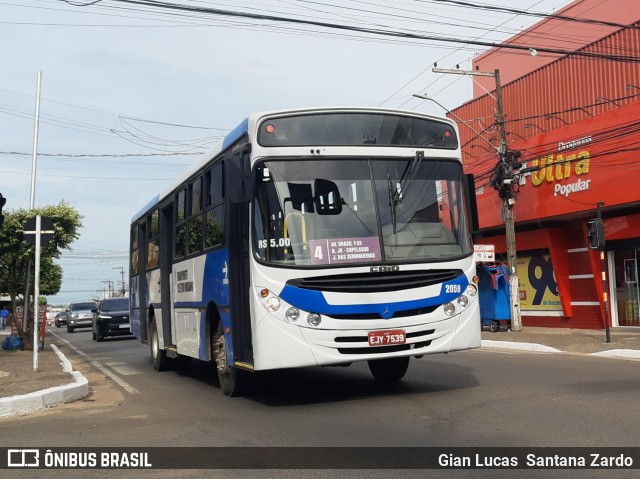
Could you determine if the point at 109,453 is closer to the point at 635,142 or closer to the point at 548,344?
the point at 548,344

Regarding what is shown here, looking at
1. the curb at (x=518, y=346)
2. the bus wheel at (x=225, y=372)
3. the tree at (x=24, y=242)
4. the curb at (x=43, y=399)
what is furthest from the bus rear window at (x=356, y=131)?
the tree at (x=24, y=242)

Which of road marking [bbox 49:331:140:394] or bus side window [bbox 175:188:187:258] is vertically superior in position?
bus side window [bbox 175:188:187:258]

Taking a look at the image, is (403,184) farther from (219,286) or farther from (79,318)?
(79,318)

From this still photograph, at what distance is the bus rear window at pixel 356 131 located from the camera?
816 cm

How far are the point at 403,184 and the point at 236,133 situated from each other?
2080 mm

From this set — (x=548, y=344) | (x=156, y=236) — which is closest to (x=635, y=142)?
(x=548, y=344)

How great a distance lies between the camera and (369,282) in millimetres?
7871

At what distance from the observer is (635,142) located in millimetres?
18797

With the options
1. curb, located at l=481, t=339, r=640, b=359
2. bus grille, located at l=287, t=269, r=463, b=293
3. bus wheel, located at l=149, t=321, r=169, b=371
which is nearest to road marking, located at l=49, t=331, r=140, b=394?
bus wheel, located at l=149, t=321, r=169, b=371

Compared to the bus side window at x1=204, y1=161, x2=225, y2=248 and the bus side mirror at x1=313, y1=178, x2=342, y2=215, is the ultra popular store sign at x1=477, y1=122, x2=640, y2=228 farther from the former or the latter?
the bus side mirror at x1=313, y1=178, x2=342, y2=215

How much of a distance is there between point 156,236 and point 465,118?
58.6 ft

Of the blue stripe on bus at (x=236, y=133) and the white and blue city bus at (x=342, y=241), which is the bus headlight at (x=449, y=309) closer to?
the white and blue city bus at (x=342, y=241)

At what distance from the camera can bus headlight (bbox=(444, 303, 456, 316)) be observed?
8266mm

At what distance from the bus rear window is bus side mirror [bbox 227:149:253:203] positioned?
1.04 ft
